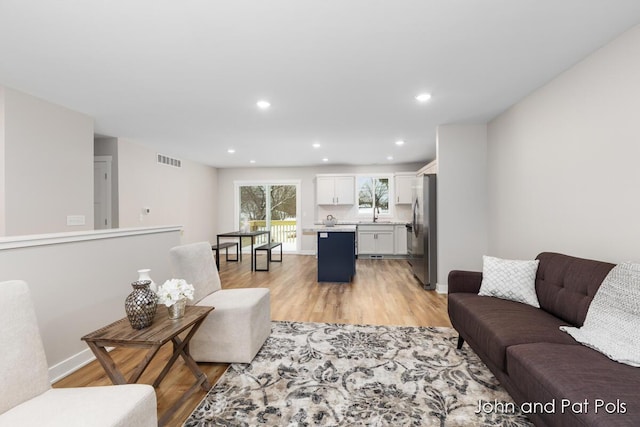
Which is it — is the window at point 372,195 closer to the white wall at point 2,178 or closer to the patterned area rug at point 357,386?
the patterned area rug at point 357,386

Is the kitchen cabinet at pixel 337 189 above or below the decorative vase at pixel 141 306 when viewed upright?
above

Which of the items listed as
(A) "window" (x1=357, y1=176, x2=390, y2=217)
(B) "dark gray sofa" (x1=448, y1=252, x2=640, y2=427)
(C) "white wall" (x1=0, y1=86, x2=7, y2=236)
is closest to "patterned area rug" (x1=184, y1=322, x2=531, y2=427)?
(B) "dark gray sofa" (x1=448, y1=252, x2=640, y2=427)

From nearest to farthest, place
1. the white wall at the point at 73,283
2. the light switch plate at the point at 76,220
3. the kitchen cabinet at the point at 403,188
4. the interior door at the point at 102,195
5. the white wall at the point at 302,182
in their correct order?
1. the white wall at the point at 73,283
2. the light switch plate at the point at 76,220
3. the interior door at the point at 102,195
4. the kitchen cabinet at the point at 403,188
5. the white wall at the point at 302,182

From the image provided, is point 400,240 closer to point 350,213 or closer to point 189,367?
point 350,213

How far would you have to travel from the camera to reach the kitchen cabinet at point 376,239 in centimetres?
745

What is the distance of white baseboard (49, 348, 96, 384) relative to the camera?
7.14 feet

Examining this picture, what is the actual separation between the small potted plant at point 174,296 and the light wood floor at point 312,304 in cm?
58

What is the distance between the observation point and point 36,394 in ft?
4.11

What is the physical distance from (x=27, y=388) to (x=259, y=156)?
588cm

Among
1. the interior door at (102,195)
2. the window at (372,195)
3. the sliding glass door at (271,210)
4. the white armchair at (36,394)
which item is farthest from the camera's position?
the sliding glass door at (271,210)

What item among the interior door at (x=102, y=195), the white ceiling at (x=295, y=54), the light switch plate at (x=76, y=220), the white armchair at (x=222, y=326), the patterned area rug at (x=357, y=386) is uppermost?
the white ceiling at (x=295, y=54)

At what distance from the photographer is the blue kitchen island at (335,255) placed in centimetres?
511

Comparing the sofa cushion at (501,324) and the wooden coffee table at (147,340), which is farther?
the sofa cushion at (501,324)

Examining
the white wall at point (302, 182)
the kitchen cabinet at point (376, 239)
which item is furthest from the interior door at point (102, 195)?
the kitchen cabinet at point (376, 239)
